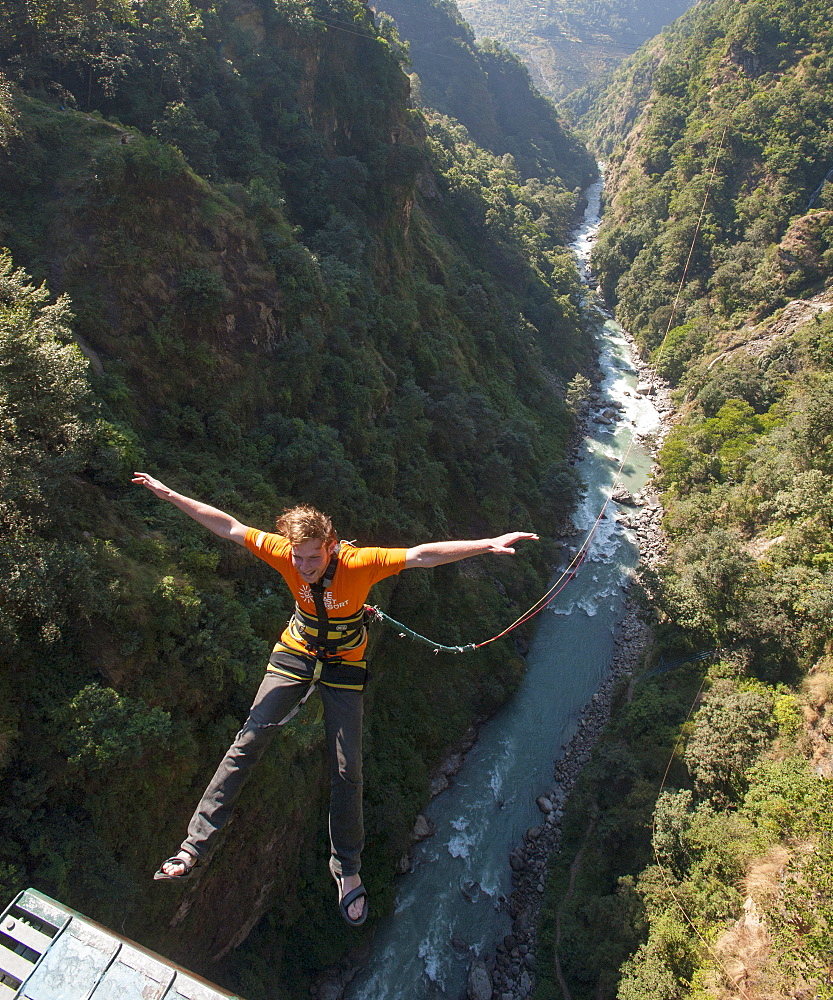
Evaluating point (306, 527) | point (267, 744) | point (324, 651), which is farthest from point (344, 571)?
point (267, 744)

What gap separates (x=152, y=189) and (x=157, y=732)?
13573mm

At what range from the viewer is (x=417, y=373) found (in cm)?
2442

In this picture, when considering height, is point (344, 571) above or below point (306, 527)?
below

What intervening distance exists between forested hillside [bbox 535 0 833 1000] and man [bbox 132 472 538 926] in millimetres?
9655

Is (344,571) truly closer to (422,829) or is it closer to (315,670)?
(315,670)

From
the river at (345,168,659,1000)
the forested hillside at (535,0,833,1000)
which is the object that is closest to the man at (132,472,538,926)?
the forested hillside at (535,0,833,1000)

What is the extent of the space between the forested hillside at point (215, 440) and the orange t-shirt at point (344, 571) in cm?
515

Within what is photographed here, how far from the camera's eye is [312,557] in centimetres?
405

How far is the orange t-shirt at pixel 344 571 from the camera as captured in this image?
4168 millimetres

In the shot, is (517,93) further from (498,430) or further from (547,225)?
(498,430)

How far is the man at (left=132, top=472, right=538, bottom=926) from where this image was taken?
4.22m

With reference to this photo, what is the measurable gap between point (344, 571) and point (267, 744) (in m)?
1.58

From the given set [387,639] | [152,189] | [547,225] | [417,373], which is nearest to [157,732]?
[387,639]

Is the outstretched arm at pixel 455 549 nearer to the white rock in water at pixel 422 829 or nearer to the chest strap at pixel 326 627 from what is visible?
the chest strap at pixel 326 627
